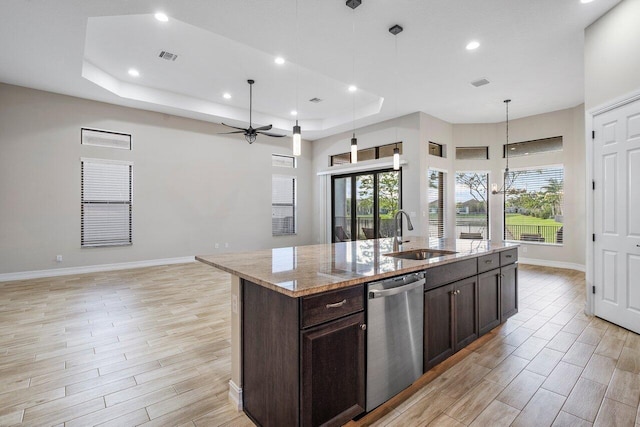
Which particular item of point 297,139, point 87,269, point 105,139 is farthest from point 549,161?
point 87,269

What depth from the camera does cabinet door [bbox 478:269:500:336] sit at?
9.26 feet

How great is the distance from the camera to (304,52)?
4227 millimetres

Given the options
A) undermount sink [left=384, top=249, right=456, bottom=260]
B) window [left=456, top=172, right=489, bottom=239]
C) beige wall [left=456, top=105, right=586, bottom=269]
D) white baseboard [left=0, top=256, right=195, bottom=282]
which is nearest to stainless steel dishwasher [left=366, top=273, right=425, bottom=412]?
undermount sink [left=384, top=249, right=456, bottom=260]

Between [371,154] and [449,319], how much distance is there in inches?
229

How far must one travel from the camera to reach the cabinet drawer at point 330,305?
4.90ft

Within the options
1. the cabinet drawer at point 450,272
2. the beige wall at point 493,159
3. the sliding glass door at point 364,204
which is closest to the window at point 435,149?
the beige wall at point 493,159

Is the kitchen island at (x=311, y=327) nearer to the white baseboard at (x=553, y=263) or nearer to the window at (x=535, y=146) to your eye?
the white baseboard at (x=553, y=263)

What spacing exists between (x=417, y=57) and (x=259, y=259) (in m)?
3.82

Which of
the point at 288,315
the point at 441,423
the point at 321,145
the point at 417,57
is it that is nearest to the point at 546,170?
the point at 417,57

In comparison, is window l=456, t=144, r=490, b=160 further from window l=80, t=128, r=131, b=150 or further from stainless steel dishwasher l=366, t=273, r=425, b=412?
window l=80, t=128, r=131, b=150

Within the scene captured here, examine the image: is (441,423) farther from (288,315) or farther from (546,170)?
(546,170)

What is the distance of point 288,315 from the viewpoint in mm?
1522

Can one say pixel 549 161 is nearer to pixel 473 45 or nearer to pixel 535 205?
pixel 535 205

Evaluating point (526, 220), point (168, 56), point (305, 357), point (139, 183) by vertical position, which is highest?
point (168, 56)
